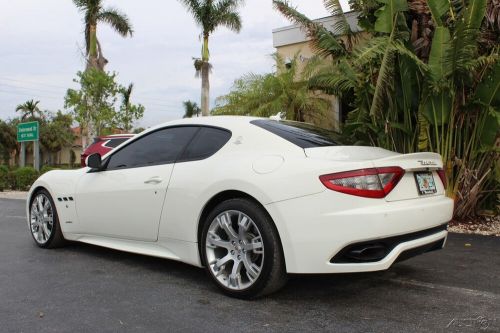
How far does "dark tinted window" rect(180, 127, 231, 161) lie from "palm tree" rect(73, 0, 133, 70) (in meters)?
22.3

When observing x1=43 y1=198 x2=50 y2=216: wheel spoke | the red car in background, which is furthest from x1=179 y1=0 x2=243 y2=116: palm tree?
x1=43 y1=198 x2=50 y2=216: wheel spoke

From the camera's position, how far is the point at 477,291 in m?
4.06

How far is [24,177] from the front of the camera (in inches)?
737

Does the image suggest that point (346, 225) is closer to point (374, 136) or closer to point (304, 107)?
point (374, 136)

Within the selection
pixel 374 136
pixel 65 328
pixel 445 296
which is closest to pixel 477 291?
pixel 445 296

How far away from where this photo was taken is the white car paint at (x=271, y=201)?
3.41 meters

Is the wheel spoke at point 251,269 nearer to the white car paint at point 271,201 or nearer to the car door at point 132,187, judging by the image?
the white car paint at point 271,201

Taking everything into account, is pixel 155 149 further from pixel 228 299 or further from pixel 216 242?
pixel 228 299

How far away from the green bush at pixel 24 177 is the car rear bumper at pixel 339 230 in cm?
1722

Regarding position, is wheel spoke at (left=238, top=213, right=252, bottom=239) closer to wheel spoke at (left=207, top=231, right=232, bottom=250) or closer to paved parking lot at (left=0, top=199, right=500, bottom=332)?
wheel spoke at (left=207, top=231, right=232, bottom=250)

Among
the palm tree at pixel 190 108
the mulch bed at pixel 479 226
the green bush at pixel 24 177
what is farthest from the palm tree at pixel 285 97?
the palm tree at pixel 190 108

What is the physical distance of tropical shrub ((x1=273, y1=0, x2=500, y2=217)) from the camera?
6648 mm

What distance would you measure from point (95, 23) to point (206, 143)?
77.2 feet

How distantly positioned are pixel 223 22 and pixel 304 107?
13.0 meters
